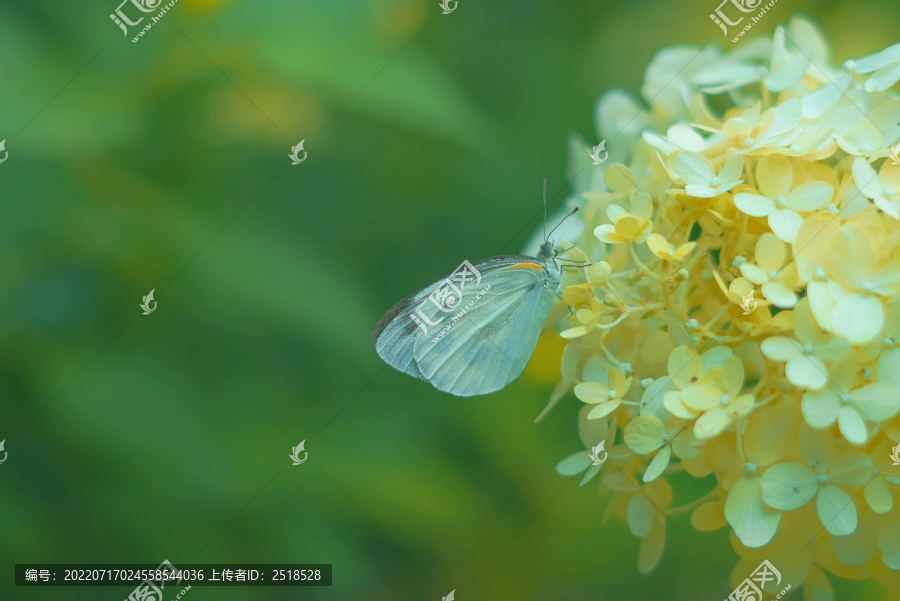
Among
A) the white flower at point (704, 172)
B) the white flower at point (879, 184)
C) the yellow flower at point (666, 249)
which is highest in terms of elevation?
the white flower at point (704, 172)

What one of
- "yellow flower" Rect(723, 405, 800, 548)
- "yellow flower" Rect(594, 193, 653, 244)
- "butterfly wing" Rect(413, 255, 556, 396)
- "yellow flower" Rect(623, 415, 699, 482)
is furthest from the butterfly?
"yellow flower" Rect(723, 405, 800, 548)

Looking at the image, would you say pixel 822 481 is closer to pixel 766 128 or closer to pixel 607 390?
pixel 607 390

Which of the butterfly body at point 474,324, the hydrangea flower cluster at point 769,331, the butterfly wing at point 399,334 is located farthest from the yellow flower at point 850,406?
the butterfly wing at point 399,334

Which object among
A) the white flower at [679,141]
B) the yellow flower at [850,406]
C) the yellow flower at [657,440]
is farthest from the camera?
the white flower at [679,141]

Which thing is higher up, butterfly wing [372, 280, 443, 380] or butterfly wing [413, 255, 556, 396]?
butterfly wing [372, 280, 443, 380]

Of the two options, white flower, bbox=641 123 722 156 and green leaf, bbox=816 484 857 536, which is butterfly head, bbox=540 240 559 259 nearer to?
white flower, bbox=641 123 722 156

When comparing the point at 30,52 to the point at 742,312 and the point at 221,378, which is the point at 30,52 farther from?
the point at 742,312

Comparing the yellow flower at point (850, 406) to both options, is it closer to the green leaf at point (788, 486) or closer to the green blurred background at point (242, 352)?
the green leaf at point (788, 486)
